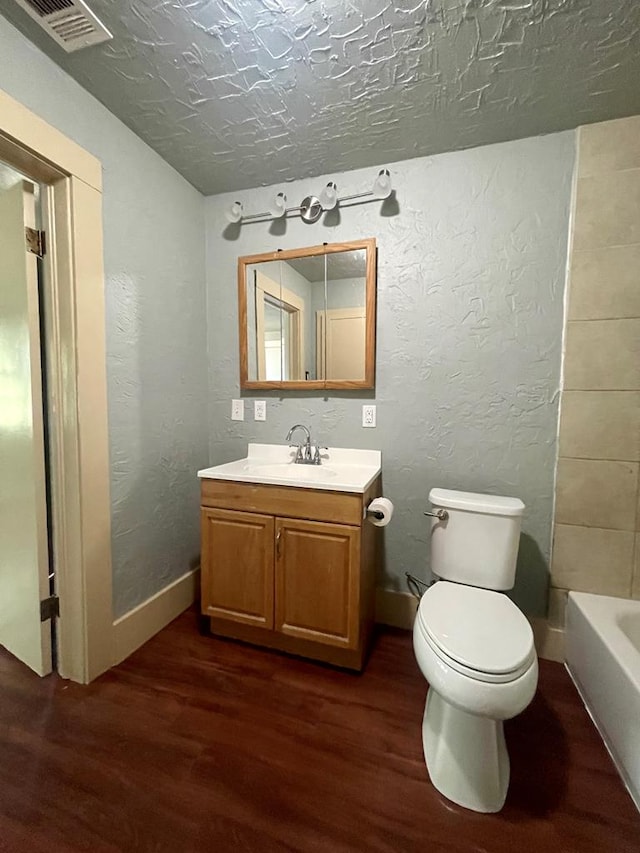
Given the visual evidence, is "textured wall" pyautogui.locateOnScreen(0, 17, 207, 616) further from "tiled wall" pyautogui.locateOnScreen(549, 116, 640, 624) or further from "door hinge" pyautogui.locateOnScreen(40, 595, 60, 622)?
"tiled wall" pyautogui.locateOnScreen(549, 116, 640, 624)

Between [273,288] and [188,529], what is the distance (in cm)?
142

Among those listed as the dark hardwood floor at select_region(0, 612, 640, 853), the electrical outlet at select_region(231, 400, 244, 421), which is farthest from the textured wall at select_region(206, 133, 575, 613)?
the dark hardwood floor at select_region(0, 612, 640, 853)

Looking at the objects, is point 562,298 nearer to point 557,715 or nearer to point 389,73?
point 389,73

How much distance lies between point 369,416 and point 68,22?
171 cm

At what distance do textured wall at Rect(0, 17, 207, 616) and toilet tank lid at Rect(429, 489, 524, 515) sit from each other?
4.34ft

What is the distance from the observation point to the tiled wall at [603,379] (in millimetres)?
1407

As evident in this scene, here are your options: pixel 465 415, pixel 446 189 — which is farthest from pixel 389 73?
pixel 465 415

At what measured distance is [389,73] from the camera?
1.20 meters

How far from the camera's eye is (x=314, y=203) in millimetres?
1760

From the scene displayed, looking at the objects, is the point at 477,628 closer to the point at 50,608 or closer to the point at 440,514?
the point at 440,514

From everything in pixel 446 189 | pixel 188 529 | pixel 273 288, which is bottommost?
pixel 188 529

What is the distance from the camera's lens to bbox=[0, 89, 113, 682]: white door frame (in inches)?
50.1

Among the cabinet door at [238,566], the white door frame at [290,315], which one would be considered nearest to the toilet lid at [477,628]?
the cabinet door at [238,566]

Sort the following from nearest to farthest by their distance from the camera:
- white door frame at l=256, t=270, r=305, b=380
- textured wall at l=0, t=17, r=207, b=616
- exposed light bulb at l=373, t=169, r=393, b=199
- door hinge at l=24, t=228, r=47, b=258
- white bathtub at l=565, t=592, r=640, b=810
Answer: white bathtub at l=565, t=592, r=640, b=810
door hinge at l=24, t=228, r=47, b=258
textured wall at l=0, t=17, r=207, b=616
exposed light bulb at l=373, t=169, r=393, b=199
white door frame at l=256, t=270, r=305, b=380
